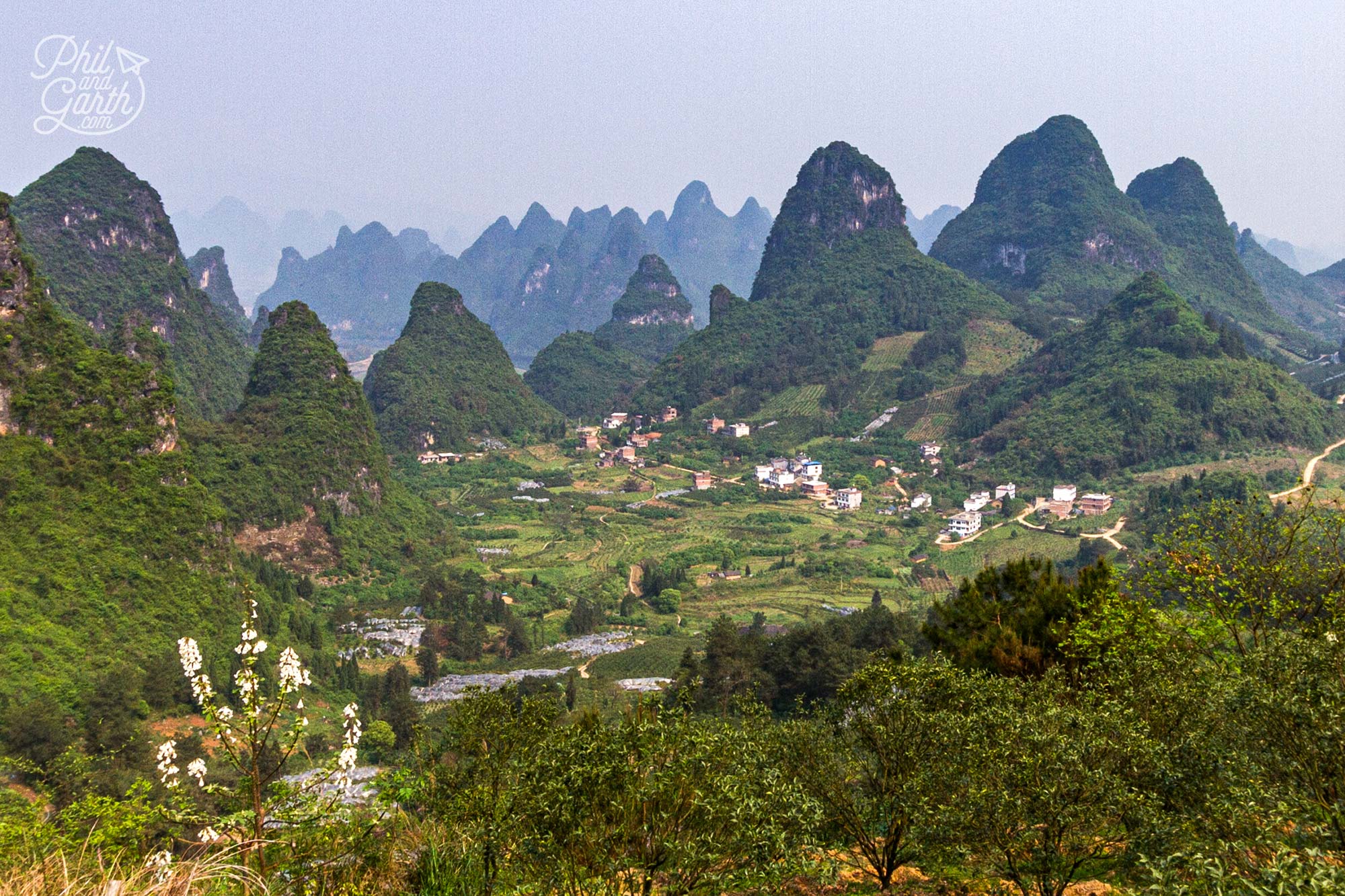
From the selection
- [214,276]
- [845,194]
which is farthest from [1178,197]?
[214,276]

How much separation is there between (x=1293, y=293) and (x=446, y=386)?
15370 cm

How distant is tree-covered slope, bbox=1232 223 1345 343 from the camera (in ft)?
461

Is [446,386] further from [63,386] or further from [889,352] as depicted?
[63,386]

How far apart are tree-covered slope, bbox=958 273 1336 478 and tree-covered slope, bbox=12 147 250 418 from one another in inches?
2770

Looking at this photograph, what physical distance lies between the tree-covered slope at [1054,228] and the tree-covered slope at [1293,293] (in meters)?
29.0

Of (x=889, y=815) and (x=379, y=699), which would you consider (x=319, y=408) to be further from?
(x=889, y=815)

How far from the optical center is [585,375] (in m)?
132

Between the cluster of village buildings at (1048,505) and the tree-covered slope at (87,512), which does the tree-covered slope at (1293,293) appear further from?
the tree-covered slope at (87,512)

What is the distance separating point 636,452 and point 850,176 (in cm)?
5856

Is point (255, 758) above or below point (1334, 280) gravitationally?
below

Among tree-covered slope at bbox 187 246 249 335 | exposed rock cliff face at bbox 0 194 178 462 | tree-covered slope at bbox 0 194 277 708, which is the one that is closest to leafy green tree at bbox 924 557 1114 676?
tree-covered slope at bbox 0 194 277 708

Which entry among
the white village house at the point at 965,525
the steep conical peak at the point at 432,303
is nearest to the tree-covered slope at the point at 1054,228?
the white village house at the point at 965,525

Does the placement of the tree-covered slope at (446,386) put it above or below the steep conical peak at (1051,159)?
below

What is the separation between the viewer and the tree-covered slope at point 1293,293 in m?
140
